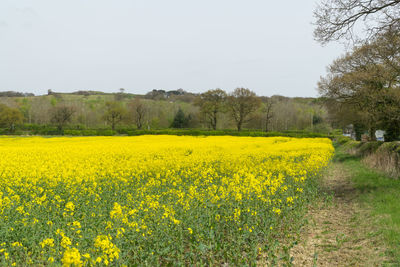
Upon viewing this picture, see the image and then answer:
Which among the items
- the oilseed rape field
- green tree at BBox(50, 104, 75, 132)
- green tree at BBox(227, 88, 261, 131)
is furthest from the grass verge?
green tree at BBox(50, 104, 75, 132)

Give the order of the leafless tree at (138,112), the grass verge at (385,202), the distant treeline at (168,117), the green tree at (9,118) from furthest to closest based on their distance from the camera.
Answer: the leafless tree at (138,112)
the distant treeline at (168,117)
the green tree at (9,118)
the grass verge at (385,202)

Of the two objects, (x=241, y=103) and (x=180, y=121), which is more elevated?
(x=241, y=103)

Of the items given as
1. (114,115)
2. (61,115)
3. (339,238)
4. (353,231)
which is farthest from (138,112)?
(339,238)

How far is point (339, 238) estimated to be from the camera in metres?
6.19

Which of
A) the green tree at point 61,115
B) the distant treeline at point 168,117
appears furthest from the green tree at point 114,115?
the green tree at point 61,115

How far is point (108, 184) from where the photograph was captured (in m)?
8.76

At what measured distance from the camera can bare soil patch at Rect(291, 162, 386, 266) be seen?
5.08m

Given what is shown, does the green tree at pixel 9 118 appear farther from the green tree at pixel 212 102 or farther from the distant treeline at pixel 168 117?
the green tree at pixel 212 102

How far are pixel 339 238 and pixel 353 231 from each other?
0.61 meters

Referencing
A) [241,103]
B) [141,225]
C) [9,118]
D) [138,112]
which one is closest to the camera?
[141,225]

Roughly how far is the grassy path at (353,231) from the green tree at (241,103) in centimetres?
5393

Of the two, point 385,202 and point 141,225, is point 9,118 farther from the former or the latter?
point 385,202

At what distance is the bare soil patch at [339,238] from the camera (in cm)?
508

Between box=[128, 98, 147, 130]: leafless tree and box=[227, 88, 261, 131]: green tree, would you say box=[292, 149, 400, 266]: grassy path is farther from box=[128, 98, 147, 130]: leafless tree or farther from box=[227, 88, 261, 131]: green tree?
box=[128, 98, 147, 130]: leafless tree
